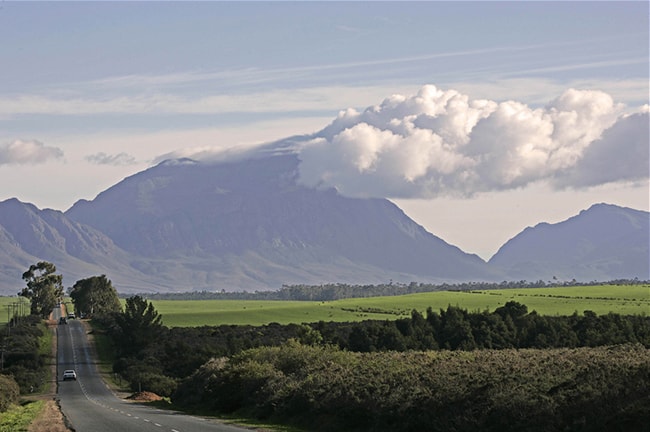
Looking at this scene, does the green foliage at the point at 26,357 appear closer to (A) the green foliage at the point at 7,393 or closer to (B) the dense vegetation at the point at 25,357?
(B) the dense vegetation at the point at 25,357

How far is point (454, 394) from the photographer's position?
35.9 metres

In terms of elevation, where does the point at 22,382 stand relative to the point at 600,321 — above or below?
below

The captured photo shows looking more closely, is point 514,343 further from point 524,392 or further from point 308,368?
point 524,392

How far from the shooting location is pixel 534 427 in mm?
30484

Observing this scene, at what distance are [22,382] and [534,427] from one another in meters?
86.7

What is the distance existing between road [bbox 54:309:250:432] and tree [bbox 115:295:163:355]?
179 inches

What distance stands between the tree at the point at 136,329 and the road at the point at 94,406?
4552 millimetres

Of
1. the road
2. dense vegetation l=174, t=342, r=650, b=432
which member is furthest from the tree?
dense vegetation l=174, t=342, r=650, b=432

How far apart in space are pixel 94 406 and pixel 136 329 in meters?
80.2

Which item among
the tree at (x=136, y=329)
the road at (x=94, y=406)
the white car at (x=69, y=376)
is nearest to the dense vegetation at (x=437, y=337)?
the road at (x=94, y=406)

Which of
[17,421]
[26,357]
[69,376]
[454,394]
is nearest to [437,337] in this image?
[69,376]

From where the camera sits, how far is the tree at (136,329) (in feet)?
472

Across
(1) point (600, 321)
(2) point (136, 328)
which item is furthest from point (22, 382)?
(1) point (600, 321)

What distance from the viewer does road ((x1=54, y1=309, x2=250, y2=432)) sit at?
43.1 m
